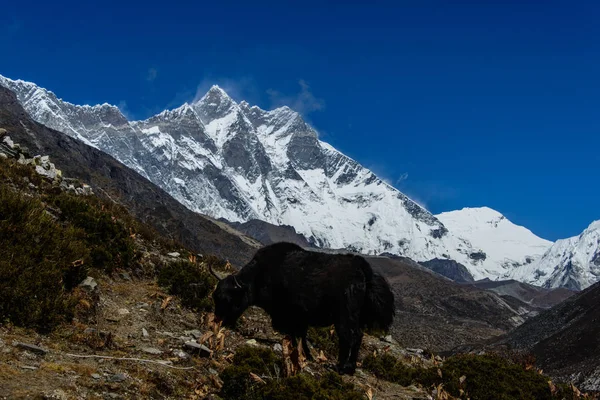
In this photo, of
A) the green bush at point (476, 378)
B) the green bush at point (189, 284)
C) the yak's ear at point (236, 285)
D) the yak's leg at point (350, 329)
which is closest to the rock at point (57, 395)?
the yak's ear at point (236, 285)

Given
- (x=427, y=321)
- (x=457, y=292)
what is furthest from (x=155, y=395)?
(x=457, y=292)

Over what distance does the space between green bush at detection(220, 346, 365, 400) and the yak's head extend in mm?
2165

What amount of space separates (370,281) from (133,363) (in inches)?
166

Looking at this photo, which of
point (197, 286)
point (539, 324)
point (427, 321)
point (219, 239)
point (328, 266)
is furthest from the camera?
point (219, 239)

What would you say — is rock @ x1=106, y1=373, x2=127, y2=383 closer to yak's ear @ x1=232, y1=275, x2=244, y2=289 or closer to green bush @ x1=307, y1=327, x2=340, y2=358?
yak's ear @ x1=232, y1=275, x2=244, y2=289

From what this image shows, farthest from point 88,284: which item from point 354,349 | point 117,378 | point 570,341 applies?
→ point 570,341

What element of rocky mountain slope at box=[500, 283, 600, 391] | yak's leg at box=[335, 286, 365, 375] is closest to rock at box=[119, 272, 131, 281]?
yak's leg at box=[335, 286, 365, 375]

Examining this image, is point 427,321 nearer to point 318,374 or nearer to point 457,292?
point 457,292

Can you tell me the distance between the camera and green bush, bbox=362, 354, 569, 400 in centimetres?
1002

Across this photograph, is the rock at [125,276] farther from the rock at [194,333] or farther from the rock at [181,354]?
the rock at [181,354]

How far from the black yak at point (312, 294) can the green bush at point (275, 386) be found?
1.53 meters

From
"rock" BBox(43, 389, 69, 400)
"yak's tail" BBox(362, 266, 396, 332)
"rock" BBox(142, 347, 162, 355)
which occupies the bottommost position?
"rock" BBox(43, 389, 69, 400)

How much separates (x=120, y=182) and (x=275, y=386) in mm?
136912

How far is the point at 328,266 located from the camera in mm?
8883
